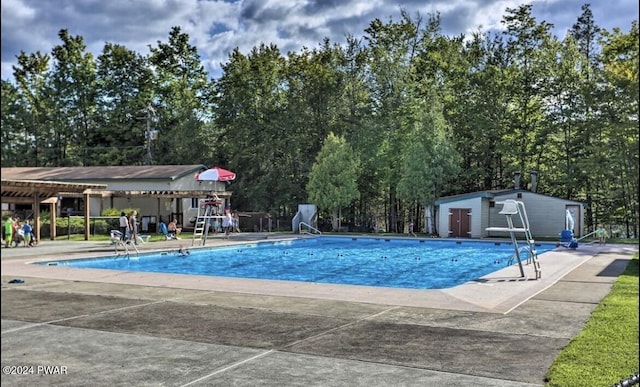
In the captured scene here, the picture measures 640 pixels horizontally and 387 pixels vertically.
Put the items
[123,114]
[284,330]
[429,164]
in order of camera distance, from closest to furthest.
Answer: [284,330] < [123,114] < [429,164]

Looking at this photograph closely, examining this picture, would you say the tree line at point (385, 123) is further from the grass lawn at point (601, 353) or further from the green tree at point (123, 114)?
the grass lawn at point (601, 353)

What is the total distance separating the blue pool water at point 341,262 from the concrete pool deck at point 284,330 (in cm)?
370

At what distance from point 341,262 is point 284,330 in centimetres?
1153

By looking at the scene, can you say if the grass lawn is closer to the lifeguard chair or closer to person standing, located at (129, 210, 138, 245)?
the lifeguard chair

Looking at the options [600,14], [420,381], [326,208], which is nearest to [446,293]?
[420,381]

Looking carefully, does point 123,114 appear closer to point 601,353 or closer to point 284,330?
point 284,330

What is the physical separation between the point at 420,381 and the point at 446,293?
16.2 ft

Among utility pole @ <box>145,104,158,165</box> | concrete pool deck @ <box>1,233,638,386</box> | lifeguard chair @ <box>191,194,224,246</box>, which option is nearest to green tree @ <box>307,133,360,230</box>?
lifeguard chair @ <box>191,194,224,246</box>

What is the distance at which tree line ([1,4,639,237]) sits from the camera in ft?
98.4

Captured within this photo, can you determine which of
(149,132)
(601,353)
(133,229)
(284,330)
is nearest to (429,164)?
(133,229)

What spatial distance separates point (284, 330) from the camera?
6.54 meters

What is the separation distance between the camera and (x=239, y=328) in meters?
6.63

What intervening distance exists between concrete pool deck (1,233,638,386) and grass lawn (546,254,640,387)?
0.17 m

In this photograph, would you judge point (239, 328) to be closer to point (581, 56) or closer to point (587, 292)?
point (587, 292)
